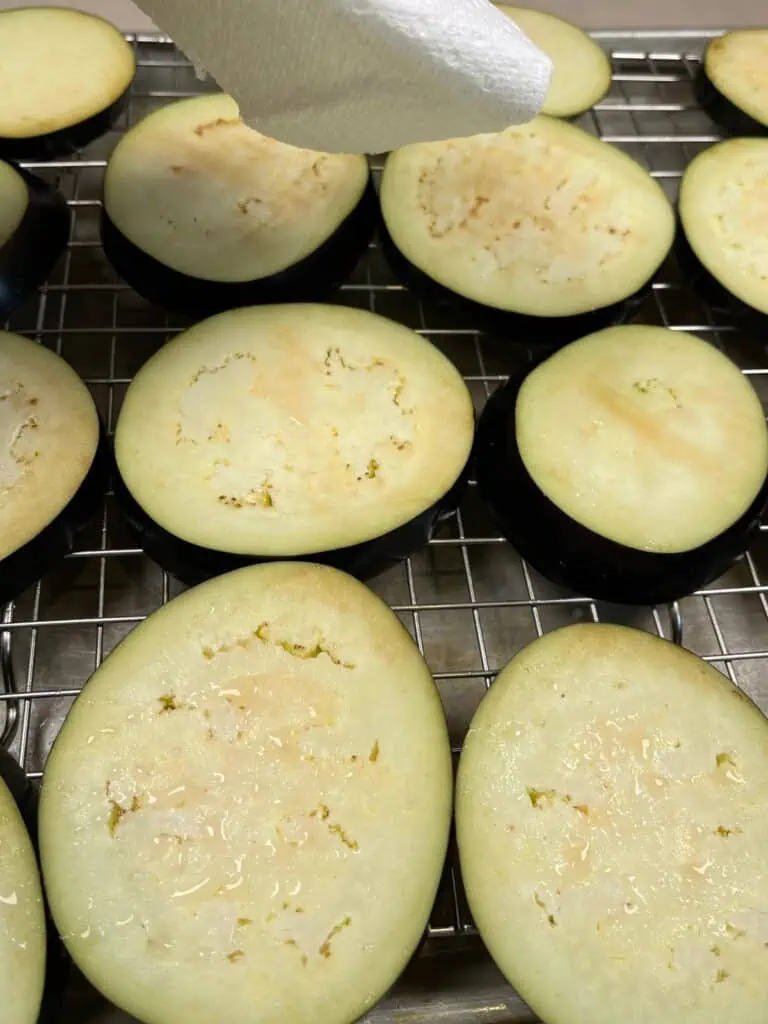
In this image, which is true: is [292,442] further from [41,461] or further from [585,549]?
[585,549]

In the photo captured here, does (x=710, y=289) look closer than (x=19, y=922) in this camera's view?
No

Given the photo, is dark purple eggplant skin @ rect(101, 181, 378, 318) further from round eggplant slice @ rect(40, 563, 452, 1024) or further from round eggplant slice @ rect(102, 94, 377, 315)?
round eggplant slice @ rect(40, 563, 452, 1024)

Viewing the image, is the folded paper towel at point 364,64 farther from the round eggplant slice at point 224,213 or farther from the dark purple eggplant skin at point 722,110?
the dark purple eggplant skin at point 722,110

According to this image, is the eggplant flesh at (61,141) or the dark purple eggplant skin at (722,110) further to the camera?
the dark purple eggplant skin at (722,110)

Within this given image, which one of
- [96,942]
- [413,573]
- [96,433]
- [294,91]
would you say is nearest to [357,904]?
[96,942]

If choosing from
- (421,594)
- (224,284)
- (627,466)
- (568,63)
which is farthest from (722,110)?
(421,594)

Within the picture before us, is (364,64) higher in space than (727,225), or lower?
higher

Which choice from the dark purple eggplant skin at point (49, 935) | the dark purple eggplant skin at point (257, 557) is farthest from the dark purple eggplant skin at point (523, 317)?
the dark purple eggplant skin at point (49, 935)

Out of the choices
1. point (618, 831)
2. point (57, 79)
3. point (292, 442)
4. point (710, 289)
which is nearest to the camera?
point (618, 831)
